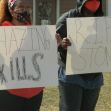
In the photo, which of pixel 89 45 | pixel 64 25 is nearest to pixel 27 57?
pixel 64 25

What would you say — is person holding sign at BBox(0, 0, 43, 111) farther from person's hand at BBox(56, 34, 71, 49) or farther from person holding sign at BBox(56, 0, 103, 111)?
person holding sign at BBox(56, 0, 103, 111)

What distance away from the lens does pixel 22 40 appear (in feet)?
15.6

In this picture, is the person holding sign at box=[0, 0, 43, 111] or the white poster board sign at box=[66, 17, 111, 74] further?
the white poster board sign at box=[66, 17, 111, 74]

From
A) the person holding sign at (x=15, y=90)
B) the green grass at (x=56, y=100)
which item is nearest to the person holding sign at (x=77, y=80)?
the person holding sign at (x=15, y=90)

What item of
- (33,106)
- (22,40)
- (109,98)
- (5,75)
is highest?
(22,40)

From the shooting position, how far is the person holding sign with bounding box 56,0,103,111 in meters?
5.14

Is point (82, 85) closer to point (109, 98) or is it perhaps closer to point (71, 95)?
point (71, 95)

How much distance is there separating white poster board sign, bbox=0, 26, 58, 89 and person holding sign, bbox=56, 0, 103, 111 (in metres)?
0.21

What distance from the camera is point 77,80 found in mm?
5160

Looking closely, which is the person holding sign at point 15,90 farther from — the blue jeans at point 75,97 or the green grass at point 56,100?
the green grass at point 56,100

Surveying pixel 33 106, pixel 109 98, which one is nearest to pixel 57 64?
pixel 33 106

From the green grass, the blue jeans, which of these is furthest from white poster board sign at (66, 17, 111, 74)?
the green grass

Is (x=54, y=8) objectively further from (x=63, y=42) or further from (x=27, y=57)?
(x=27, y=57)

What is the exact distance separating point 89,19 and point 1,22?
0.96 meters
